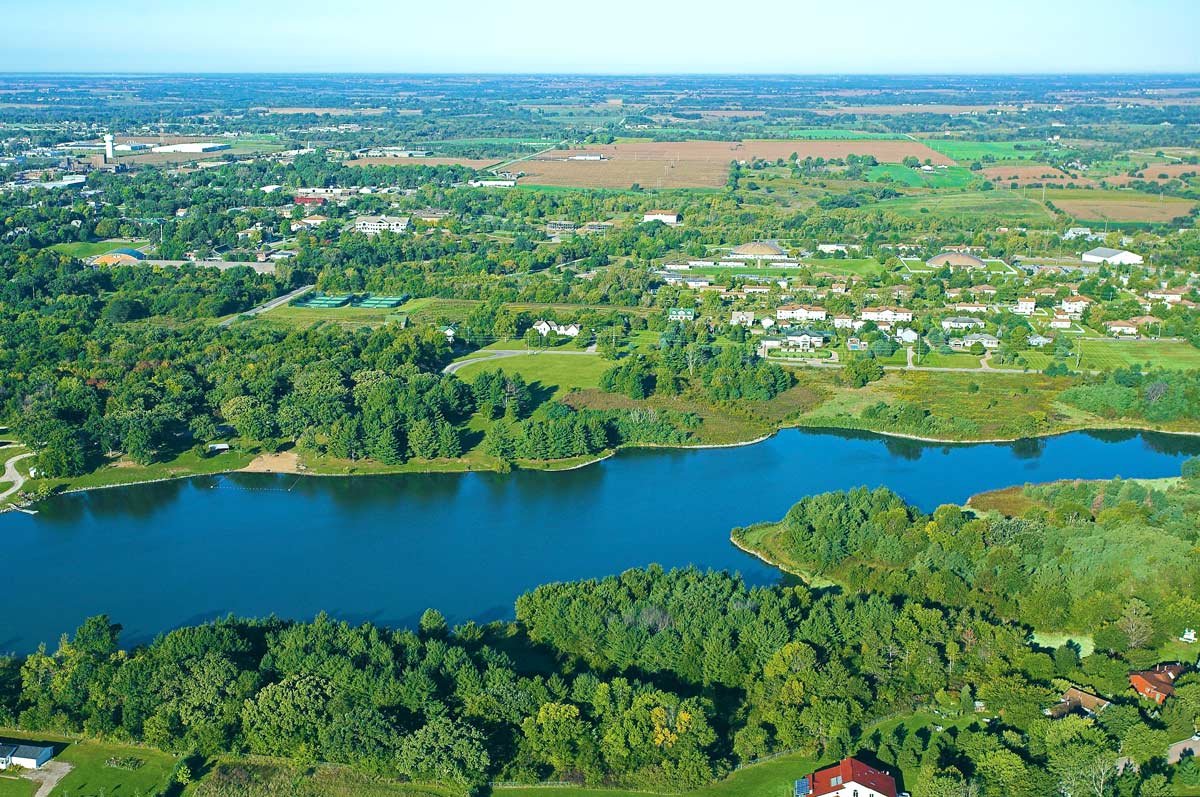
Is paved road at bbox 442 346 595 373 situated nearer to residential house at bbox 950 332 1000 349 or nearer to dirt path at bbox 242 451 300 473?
dirt path at bbox 242 451 300 473

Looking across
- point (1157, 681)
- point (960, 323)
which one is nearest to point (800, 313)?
point (960, 323)

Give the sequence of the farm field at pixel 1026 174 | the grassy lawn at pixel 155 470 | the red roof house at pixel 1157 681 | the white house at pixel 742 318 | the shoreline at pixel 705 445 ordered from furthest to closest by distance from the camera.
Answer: the farm field at pixel 1026 174 < the white house at pixel 742 318 < the shoreline at pixel 705 445 < the grassy lawn at pixel 155 470 < the red roof house at pixel 1157 681

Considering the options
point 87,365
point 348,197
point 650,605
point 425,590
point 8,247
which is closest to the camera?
point 650,605

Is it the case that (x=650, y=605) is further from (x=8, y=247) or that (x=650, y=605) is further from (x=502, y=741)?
(x=8, y=247)

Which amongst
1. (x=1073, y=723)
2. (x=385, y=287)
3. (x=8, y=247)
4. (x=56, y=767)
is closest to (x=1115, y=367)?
(x=1073, y=723)

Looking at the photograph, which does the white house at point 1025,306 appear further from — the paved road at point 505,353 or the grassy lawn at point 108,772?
the grassy lawn at point 108,772

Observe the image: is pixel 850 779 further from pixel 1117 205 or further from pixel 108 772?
pixel 1117 205

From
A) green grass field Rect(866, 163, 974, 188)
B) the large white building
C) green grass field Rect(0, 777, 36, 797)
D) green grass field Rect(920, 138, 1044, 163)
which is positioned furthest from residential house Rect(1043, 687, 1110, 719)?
green grass field Rect(920, 138, 1044, 163)

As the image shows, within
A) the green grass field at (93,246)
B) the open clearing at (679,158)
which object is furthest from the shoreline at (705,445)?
the open clearing at (679,158)
